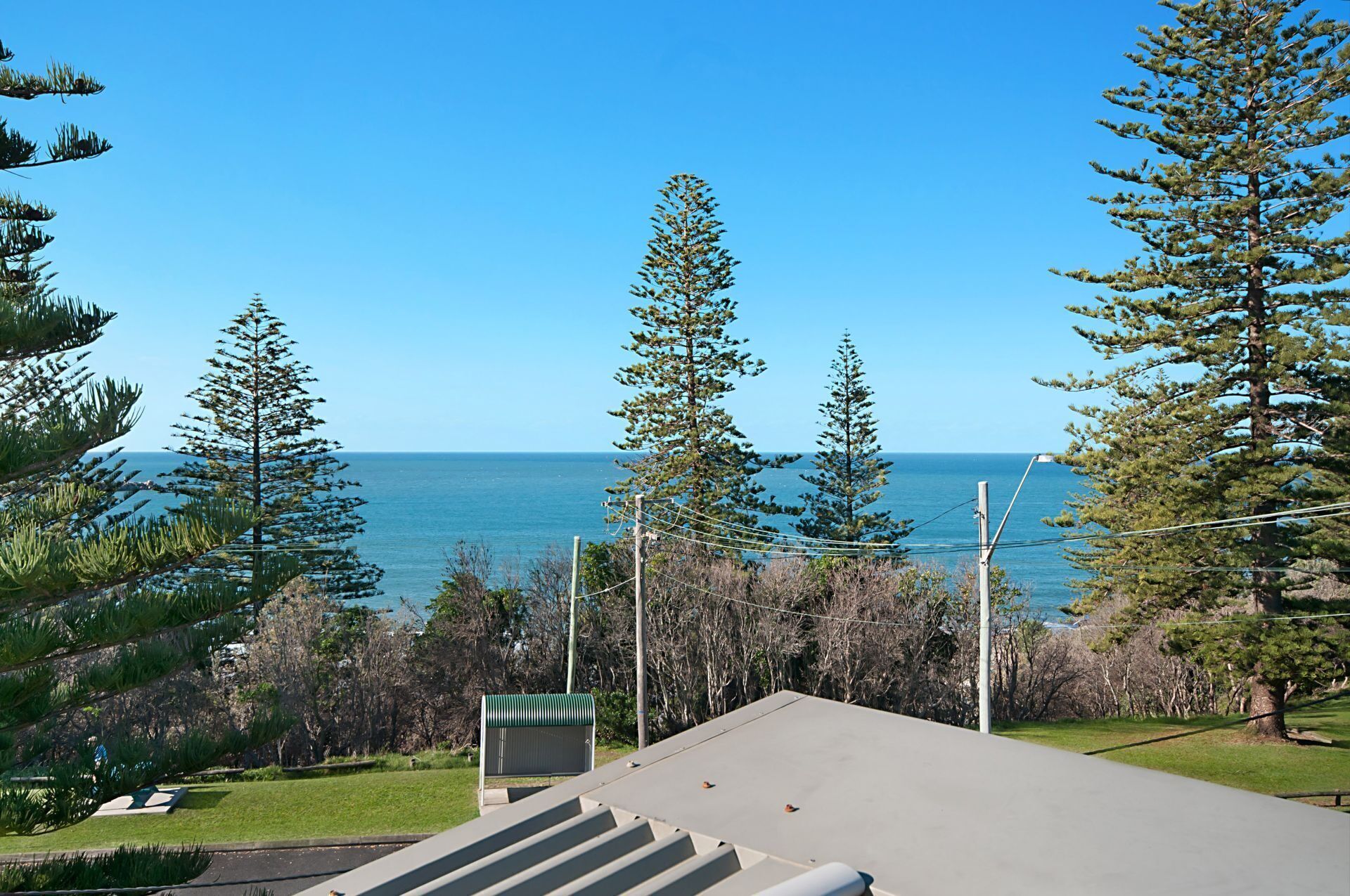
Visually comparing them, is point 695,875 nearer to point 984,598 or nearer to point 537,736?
point 984,598

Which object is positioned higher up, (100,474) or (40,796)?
(100,474)

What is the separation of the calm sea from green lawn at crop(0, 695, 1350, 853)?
293 inches

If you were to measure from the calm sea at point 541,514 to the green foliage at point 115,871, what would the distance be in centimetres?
1967

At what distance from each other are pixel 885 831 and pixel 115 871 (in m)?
4.33

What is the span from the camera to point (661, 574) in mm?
22234

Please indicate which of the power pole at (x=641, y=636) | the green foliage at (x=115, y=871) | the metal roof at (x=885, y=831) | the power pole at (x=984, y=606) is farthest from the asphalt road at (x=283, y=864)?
the metal roof at (x=885, y=831)

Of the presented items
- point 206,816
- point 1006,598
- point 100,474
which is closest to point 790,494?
point 1006,598

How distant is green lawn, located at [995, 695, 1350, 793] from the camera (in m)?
15.1

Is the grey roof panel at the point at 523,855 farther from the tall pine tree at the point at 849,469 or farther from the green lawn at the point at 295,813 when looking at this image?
the tall pine tree at the point at 849,469

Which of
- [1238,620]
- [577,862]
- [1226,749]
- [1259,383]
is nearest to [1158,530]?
[1238,620]

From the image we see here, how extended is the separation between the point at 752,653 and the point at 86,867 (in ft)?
54.1

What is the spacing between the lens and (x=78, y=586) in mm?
4754

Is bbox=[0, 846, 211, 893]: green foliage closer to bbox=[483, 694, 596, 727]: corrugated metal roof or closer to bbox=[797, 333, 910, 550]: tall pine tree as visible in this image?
bbox=[483, 694, 596, 727]: corrugated metal roof

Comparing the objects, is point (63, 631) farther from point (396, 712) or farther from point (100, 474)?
point (100, 474)
